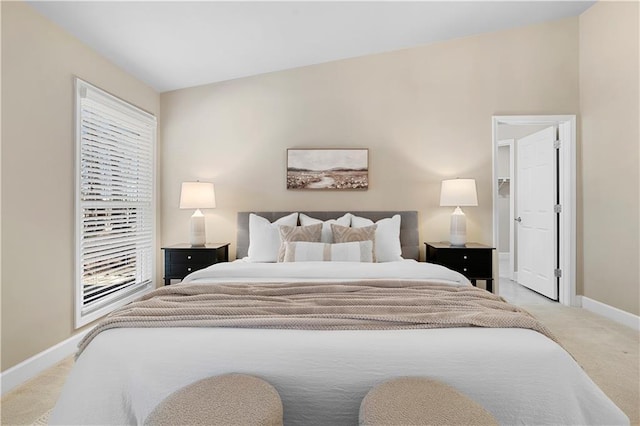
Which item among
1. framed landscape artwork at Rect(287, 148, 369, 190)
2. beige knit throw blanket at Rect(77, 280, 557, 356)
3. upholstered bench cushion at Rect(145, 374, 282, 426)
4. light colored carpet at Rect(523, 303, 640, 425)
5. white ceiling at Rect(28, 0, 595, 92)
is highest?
white ceiling at Rect(28, 0, 595, 92)

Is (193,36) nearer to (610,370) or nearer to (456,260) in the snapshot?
(456,260)

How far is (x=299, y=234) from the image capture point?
3.23 m

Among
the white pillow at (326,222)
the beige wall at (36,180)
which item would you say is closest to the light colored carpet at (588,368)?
the beige wall at (36,180)

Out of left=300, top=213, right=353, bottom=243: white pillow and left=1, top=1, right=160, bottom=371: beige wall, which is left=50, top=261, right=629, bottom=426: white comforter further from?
Result: left=300, top=213, right=353, bottom=243: white pillow

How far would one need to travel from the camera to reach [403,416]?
110cm

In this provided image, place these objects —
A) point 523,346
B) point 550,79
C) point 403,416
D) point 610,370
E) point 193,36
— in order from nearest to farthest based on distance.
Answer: point 403,416 → point 523,346 → point 610,370 → point 193,36 → point 550,79

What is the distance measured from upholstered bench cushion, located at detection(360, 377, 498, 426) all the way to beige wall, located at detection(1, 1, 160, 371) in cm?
235

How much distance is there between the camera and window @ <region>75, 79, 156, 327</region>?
2.90m

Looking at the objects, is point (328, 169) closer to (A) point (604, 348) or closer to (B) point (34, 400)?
(A) point (604, 348)

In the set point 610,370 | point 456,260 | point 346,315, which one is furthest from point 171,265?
point 610,370

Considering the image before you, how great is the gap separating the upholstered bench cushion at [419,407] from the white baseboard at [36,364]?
2302 mm

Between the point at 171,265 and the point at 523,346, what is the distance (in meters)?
3.19

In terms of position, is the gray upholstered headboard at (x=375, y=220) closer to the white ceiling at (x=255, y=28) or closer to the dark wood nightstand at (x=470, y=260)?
the dark wood nightstand at (x=470, y=260)

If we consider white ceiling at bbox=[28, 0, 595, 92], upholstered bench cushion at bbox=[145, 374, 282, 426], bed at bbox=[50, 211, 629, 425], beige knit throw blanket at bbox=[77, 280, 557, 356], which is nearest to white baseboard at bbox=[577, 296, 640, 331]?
beige knit throw blanket at bbox=[77, 280, 557, 356]
